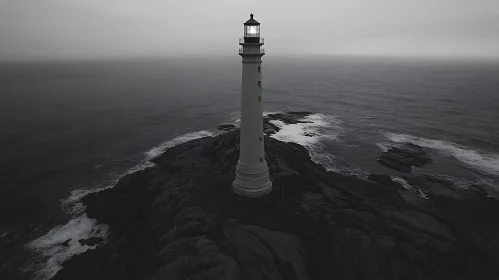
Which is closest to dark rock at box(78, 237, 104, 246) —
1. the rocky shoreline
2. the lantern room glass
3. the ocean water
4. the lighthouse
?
the rocky shoreline

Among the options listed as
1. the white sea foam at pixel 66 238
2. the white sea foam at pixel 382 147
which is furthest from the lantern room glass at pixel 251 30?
the white sea foam at pixel 382 147

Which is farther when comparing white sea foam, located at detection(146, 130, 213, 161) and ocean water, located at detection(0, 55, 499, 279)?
white sea foam, located at detection(146, 130, 213, 161)

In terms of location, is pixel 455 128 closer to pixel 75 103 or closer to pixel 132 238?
pixel 132 238

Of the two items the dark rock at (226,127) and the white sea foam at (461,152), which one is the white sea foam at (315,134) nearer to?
the dark rock at (226,127)

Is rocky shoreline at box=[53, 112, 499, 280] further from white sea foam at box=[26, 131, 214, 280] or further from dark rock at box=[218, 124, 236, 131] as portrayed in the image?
dark rock at box=[218, 124, 236, 131]

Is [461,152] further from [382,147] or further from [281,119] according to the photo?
[281,119]

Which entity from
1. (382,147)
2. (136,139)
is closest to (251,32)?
(382,147)
